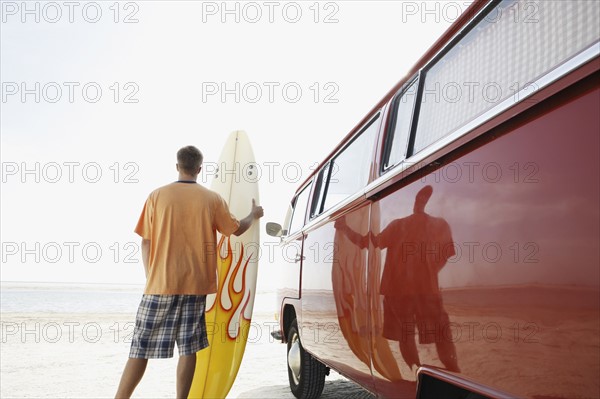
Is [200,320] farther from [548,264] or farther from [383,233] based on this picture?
[548,264]

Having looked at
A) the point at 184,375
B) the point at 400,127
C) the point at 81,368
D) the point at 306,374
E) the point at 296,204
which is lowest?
the point at 81,368

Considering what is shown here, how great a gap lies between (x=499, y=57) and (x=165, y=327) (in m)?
2.71

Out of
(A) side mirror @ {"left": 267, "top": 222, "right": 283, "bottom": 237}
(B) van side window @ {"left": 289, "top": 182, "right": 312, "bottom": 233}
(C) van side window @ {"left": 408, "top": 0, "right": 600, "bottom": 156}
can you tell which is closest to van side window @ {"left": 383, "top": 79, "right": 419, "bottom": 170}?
(C) van side window @ {"left": 408, "top": 0, "right": 600, "bottom": 156}

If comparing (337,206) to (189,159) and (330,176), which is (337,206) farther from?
(189,159)

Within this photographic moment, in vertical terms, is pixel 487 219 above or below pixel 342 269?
above

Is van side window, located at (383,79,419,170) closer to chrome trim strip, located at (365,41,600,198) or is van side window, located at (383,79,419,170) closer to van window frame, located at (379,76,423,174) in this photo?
van window frame, located at (379,76,423,174)

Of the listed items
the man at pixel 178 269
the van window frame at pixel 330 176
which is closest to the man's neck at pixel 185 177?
the man at pixel 178 269

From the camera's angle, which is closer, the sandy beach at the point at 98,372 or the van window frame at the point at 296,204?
the van window frame at the point at 296,204

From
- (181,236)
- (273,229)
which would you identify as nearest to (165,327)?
(181,236)

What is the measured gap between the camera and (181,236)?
3518 millimetres

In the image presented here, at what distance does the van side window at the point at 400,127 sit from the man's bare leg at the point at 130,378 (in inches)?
83.6

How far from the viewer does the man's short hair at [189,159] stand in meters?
3.64

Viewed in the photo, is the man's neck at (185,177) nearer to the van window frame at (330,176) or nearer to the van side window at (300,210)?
the van window frame at (330,176)

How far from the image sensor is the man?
131 inches
